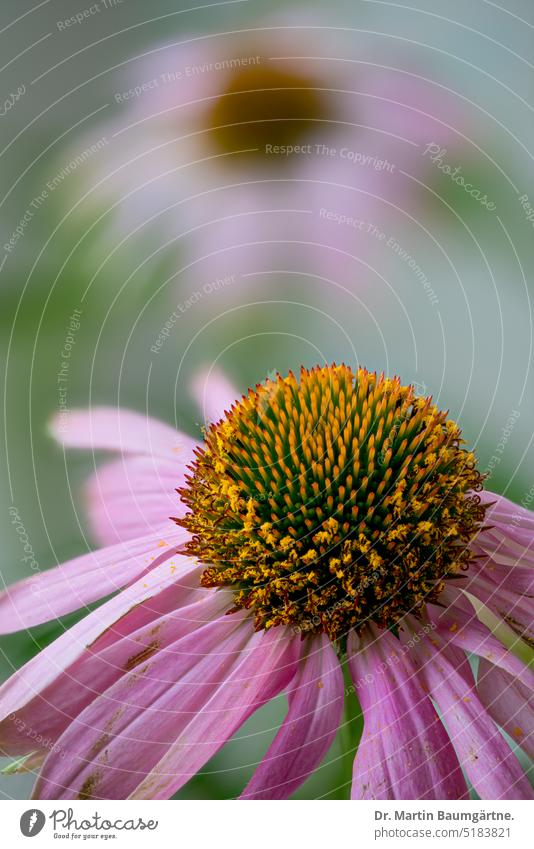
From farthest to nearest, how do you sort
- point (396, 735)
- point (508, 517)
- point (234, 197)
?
1. point (234, 197)
2. point (508, 517)
3. point (396, 735)

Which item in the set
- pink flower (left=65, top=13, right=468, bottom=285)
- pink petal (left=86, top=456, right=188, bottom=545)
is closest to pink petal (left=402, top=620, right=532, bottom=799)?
pink petal (left=86, top=456, right=188, bottom=545)

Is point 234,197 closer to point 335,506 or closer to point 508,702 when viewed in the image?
point 335,506

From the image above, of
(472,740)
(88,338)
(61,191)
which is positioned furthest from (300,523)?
(61,191)

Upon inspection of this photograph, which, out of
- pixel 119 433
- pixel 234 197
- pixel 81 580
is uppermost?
pixel 234 197

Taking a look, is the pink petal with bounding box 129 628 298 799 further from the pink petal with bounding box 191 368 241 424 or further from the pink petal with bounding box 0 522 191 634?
the pink petal with bounding box 191 368 241 424

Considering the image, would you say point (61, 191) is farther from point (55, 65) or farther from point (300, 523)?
point (300, 523)

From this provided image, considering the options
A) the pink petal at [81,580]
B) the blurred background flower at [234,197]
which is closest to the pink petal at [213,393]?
the blurred background flower at [234,197]

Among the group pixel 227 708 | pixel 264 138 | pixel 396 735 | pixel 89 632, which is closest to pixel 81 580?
pixel 89 632
